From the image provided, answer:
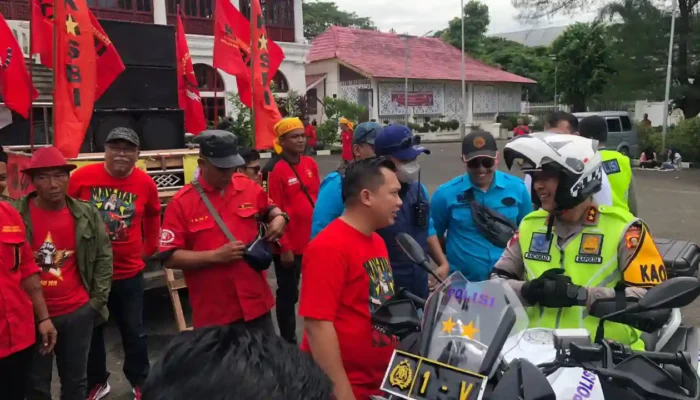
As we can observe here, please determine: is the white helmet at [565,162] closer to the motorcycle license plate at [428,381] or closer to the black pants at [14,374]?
the motorcycle license plate at [428,381]

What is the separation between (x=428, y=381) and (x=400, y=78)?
32071mm

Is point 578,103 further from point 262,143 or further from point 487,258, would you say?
point 487,258

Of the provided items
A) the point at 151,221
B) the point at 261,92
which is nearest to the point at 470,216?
the point at 151,221

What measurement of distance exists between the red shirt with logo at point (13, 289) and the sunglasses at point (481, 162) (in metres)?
2.62

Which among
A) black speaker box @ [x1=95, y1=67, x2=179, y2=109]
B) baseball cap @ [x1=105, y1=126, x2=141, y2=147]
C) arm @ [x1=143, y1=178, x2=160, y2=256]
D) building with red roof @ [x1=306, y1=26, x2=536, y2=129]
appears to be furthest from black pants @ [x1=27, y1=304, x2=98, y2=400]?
building with red roof @ [x1=306, y1=26, x2=536, y2=129]

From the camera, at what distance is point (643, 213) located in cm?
1141

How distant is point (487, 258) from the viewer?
12.2ft

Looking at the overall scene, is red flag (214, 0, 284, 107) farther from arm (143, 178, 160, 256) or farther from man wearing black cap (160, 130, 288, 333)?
man wearing black cap (160, 130, 288, 333)

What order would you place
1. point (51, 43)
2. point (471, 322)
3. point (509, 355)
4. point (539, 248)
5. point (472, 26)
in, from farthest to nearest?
point (472, 26) < point (51, 43) < point (539, 248) < point (509, 355) < point (471, 322)

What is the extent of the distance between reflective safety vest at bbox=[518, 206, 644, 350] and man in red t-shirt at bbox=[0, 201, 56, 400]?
246cm

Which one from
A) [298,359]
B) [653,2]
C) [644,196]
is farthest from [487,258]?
[653,2]

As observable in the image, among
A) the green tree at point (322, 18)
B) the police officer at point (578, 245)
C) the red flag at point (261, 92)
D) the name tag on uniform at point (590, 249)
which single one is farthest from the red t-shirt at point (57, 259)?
the green tree at point (322, 18)

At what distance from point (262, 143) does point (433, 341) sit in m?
5.47

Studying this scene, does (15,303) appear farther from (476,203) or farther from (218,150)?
(476,203)
